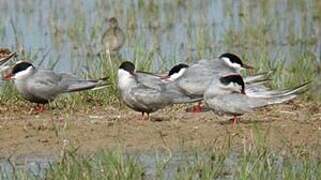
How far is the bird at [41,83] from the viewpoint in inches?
432

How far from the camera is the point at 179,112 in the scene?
11008 mm

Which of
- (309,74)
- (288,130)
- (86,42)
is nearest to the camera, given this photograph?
(288,130)

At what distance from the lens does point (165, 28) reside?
16094 millimetres

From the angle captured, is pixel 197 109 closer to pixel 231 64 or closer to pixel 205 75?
pixel 205 75

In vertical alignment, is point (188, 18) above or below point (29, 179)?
below

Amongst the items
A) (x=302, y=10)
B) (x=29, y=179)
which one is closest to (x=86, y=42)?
(x=302, y=10)

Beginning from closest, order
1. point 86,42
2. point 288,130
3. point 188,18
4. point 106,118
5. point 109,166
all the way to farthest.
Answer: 1. point 109,166
2. point 288,130
3. point 106,118
4. point 86,42
5. point 188,18

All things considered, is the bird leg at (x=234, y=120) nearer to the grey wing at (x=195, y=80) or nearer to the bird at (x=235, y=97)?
the bird at (x=235, y=97)

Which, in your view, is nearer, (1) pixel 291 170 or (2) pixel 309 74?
(1) pixel 291 170

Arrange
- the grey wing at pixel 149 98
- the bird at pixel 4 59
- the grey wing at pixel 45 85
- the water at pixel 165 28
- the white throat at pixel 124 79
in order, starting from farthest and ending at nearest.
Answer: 1. the water at pixel 165 28
2. the bird at pixel 4 59
3. the grey wing at pixel 45 85
4. the white throat at pixel 124 79
5. the grey wing at pixel 149 98

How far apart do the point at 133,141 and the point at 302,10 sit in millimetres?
8141

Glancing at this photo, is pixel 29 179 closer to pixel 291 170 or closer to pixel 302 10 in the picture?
pixel 291 170

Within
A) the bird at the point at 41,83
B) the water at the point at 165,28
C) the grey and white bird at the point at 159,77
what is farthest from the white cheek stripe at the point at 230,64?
the bird at the point at 41,83

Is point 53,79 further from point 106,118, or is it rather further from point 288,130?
point 288,130
